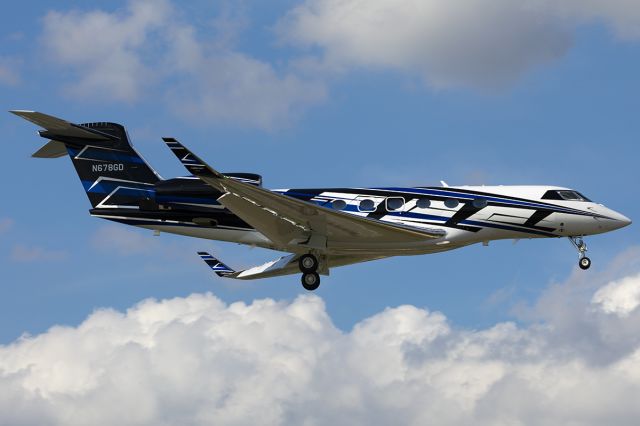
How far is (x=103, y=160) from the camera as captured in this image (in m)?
35.9

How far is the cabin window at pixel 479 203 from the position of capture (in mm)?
33812

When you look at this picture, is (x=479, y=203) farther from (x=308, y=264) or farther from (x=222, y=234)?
(x=222, y=234)

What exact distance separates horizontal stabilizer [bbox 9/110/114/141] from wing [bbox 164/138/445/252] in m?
6.67

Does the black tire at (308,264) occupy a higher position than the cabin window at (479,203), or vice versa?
the cabin window at (479,203)

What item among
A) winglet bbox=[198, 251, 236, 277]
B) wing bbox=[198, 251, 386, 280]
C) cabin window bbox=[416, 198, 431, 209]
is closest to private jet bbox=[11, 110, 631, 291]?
cabin window bbox=[416, 198, 431, 209]

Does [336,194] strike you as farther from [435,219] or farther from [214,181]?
[214,181]

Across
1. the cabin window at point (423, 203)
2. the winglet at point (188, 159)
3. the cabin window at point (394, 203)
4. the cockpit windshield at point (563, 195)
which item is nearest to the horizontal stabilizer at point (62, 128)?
the winglet at point (188, 159)

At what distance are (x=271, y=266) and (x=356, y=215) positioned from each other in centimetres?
693

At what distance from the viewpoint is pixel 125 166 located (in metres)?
35.7

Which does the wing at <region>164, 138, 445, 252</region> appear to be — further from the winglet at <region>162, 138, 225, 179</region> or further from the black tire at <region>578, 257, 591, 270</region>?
the black tire at <region>578, 257, 591, 270</region>

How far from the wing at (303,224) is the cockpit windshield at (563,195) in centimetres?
403

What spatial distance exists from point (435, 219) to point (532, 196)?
138 inches

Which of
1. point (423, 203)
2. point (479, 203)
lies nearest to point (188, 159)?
point (423, 203)

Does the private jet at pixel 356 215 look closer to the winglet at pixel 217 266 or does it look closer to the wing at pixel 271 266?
the wing at pixel 271 266
